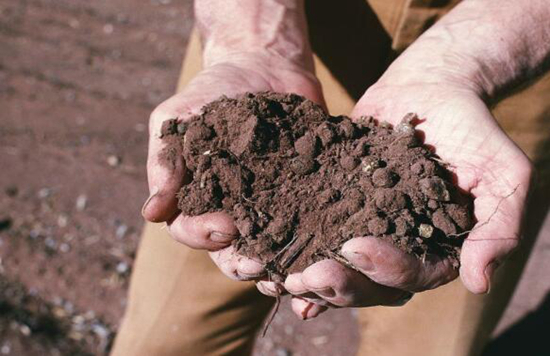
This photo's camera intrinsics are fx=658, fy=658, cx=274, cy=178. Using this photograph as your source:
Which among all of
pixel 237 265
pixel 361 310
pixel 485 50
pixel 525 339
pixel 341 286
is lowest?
pixel 525 339

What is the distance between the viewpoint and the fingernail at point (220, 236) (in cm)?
174

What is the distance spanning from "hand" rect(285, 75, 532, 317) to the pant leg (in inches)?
23.0

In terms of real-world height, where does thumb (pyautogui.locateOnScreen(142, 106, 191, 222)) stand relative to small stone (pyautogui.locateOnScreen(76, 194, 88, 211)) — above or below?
above

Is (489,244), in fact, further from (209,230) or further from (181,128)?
(181,128)

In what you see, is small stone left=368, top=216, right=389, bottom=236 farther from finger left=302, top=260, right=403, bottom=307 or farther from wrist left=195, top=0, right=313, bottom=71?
wrist left=195, top=0, right=313, bottom=71

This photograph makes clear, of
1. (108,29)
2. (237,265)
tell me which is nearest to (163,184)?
(237,265)

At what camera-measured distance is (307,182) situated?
1821 mm

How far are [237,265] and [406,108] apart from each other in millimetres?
680

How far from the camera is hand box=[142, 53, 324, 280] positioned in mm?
1749

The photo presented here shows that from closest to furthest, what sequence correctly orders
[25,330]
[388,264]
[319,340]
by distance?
[388,264] < [25,330] < [319,340]

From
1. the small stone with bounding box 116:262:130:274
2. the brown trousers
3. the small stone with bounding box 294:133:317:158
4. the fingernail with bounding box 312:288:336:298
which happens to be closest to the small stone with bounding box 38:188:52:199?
the small stone with bounding box 116:262:130:274

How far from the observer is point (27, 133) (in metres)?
4.46

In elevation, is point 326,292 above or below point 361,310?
above

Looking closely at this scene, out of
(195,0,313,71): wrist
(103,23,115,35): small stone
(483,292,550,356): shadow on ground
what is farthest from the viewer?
(103,23,115,35): small stone
